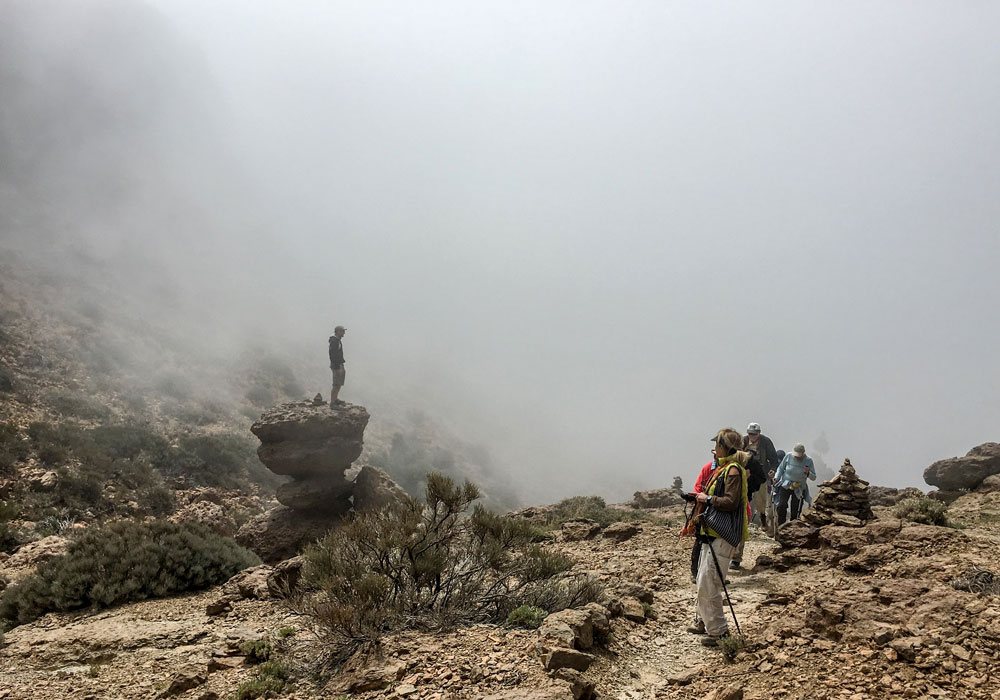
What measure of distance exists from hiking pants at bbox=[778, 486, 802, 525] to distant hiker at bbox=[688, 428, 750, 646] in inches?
219

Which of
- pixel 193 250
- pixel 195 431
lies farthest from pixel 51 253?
pixel 195 431

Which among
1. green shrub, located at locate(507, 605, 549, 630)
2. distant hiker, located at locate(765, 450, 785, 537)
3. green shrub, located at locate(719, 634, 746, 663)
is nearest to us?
green shrub, located at locate(719, 634, 746, 663)

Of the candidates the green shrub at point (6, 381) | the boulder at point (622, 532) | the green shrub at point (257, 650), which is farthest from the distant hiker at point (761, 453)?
the green shrub at point (6, 381)

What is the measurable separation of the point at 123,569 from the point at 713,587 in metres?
9.25

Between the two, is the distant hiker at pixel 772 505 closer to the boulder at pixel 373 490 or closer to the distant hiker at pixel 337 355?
the boulder at pixel 373 490

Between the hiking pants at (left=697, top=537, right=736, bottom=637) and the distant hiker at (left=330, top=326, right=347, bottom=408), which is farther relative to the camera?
the distant hiker at (left=330, top=326, right=347, bottom=408)

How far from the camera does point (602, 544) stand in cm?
1166

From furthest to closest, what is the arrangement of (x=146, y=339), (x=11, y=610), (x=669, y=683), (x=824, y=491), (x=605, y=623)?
(x=146, y=339)
(x=824, y=491)
(x=11, y=610)
(x=605, y=623)
(x=669, y=683)

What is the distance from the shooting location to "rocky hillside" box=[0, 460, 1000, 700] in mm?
4020

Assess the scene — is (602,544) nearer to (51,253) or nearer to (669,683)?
(669,683)

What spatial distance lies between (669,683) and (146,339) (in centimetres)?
4890

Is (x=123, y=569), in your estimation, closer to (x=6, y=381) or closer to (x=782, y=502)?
(x=782, y=502)

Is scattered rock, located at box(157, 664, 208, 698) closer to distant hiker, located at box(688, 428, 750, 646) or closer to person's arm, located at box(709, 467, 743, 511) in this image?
distant hiker, located at box(688, 428, 750, 646)

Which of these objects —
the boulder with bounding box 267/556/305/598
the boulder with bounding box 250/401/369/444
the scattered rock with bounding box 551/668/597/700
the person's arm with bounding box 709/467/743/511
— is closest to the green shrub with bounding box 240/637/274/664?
the boulder with bounding box 267/556/305/598
